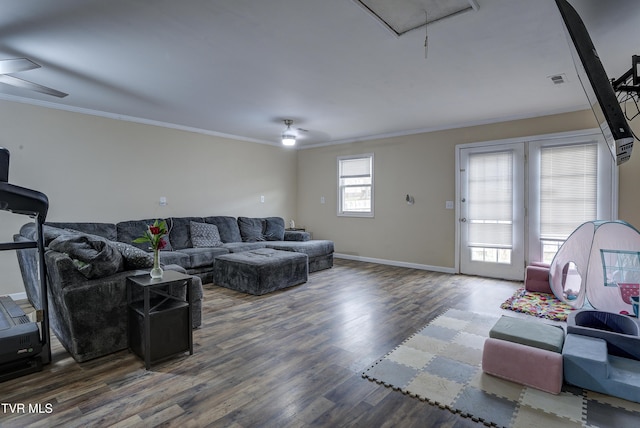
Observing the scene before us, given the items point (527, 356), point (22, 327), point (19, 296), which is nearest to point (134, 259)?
point (22, 327)

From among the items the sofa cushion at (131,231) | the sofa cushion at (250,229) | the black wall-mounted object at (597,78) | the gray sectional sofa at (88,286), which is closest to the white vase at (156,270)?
the gray sectional sofa at (88,286)

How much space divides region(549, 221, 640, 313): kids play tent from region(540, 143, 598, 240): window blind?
0.69m

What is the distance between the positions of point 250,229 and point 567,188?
522 cm

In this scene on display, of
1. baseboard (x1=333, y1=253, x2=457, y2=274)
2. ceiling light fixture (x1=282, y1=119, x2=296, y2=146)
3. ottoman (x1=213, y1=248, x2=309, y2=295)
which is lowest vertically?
baseboard (x1=333, y1=253, x2=457, y2=274)

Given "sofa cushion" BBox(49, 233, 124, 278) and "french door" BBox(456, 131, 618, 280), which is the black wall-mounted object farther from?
"sofa cushion" BBox(49, 233, 124, 278)

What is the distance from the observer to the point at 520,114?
486cm

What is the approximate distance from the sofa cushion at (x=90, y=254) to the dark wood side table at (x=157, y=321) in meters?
0.19

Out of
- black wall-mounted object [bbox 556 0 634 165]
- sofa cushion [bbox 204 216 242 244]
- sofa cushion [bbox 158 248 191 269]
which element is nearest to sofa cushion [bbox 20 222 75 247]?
sofa cushion [bbox 158 248 191 269]

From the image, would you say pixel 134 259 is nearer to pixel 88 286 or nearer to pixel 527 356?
pixel 88 286

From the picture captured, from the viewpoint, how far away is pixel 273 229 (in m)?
6.59

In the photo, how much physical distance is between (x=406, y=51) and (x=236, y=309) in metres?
3.16

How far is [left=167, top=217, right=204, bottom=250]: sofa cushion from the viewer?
517cm

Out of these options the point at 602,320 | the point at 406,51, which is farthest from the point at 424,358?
the point at 406,51

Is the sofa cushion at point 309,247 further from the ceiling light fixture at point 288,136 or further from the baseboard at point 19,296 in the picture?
the baseboard at point 19,296
